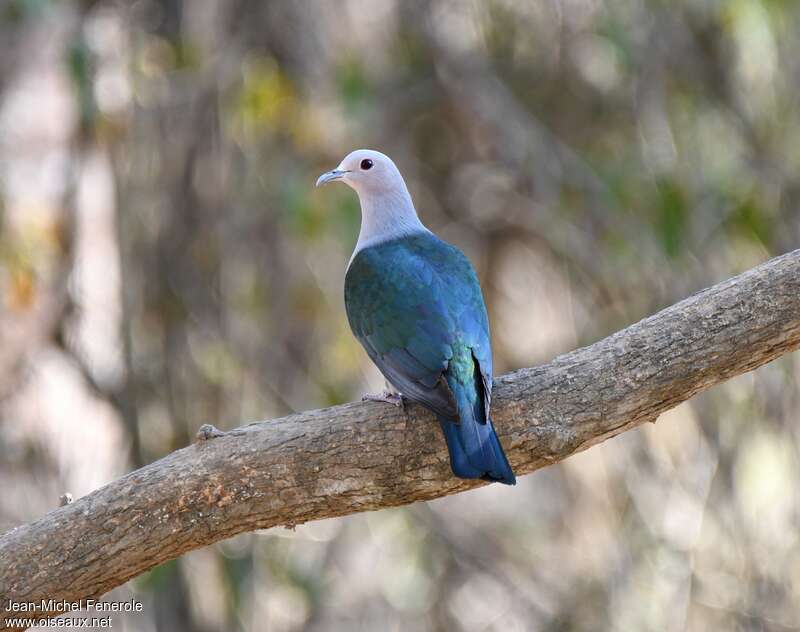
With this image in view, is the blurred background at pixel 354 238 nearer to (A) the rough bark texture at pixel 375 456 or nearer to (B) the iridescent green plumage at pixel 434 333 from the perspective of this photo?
(B) the iridescent green plumage at pixel 434 333

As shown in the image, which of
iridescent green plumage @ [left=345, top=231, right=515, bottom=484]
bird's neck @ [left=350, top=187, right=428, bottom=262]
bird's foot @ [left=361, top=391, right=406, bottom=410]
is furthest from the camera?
bird's neck @ [left=350, top=187, right=428, bottom=262]

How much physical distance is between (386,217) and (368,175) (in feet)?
0.67

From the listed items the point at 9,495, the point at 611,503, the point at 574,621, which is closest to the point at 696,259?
the point at 611,503

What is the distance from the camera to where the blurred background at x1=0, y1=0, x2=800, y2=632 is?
7.36 metres

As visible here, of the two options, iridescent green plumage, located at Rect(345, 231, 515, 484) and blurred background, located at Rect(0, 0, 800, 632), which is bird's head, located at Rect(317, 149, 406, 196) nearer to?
iridescent green plumage, located at Rect(345, 231, 515, 484)

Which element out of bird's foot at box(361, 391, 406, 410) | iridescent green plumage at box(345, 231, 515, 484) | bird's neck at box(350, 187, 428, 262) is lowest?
bird's neck at box(350, 187, 428, 262)

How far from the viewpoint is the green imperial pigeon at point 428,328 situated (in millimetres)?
3549

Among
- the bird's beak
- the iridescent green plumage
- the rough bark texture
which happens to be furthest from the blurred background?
the rough bark texture

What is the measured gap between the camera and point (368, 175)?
5.05 m

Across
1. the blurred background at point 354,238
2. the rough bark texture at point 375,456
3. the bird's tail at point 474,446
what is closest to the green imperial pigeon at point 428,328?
the bird's tail at point 474,446

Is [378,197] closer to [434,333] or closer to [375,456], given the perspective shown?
[434,333]

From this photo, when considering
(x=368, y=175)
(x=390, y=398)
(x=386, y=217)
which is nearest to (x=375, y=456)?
(x=390, y=398)

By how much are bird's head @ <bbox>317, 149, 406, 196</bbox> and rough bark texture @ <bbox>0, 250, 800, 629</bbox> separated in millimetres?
1514

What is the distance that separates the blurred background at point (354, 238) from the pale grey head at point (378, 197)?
5.73ft
